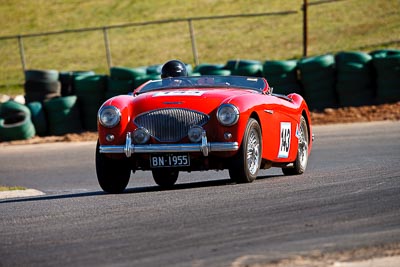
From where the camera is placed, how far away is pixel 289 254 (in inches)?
243

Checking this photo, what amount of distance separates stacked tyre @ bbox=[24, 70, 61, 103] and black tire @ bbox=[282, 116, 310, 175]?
1122 centimetres

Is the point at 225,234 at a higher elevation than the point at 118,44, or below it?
higher

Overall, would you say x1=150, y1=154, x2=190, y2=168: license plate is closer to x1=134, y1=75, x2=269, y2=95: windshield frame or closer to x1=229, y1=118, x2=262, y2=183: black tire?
x1=229, y1=118, x2=262, y2=183: black tire

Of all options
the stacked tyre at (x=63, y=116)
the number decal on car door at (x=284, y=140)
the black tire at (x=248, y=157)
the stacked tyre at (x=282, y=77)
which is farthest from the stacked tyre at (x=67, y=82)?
the black tire at (x=248, y=157)

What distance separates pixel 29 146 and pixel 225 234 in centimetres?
1538

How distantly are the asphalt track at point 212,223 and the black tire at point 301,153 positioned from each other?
60 centimetres

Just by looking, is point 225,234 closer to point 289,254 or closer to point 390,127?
point 289,254

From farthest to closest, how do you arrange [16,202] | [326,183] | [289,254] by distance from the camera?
[16,202] < [326,183] < [289,254]

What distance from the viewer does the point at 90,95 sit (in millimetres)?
22500

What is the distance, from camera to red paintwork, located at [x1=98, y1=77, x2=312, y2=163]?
10.2 meters

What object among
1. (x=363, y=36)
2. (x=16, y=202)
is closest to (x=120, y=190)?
(x=16, y=202)

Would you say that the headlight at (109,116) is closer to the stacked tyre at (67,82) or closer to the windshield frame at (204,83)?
the windshield frame at (204,83)

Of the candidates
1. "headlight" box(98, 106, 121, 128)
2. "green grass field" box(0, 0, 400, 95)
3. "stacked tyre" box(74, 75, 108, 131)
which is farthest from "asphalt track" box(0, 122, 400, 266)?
"green grass field" box(0, 0, 400, 95)

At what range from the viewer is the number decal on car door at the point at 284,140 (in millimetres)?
11305
